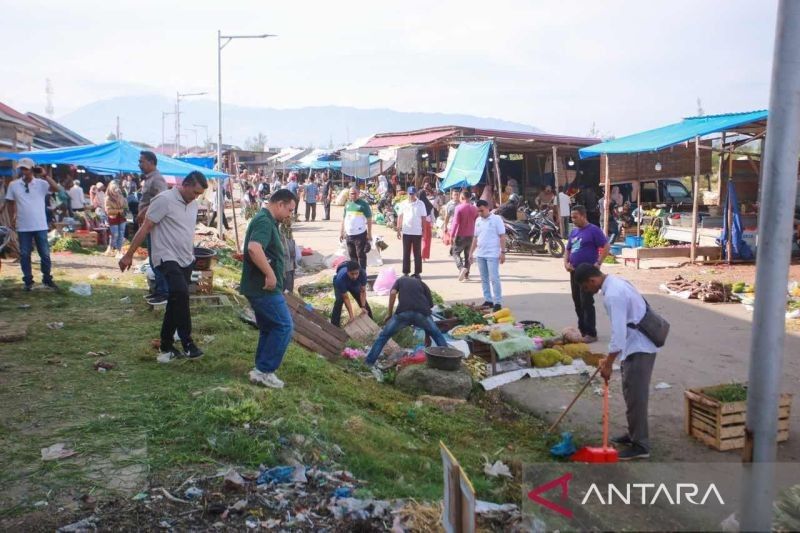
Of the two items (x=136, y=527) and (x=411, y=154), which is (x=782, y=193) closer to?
(x=136, y=527)

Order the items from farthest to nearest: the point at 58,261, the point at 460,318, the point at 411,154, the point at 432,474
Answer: the point at 411,154
the point at 58,261
the point at 460,318
the point at 432,474

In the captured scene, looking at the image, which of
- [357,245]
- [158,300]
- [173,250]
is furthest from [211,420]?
[357,245]

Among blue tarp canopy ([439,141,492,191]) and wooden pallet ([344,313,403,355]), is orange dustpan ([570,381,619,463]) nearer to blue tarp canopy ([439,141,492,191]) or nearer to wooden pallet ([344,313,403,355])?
wooden pallet ([344,313,403,355])

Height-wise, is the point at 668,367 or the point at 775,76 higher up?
the point at 775,76

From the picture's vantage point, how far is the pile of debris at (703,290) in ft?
37.9

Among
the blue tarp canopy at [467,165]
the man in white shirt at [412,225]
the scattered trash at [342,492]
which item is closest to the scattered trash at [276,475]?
the scattered trash at [342,492]

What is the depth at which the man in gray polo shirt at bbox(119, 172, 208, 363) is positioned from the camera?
6.71 metres

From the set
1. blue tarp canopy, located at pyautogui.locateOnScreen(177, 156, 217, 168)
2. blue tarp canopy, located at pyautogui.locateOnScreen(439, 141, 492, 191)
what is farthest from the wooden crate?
blue tarp canopy, located at pyautogui.locateOnScreen(177, 156, 217, 168)

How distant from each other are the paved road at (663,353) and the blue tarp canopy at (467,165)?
4961 millimetres

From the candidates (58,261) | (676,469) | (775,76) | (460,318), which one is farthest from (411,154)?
(775,76)

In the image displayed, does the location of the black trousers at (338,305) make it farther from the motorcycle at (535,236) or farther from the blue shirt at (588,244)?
the motorcycle at (535,236)

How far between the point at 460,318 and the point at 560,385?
260 cm

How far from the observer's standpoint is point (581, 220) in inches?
344

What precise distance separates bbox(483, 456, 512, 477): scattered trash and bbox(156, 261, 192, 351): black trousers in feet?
10.9
